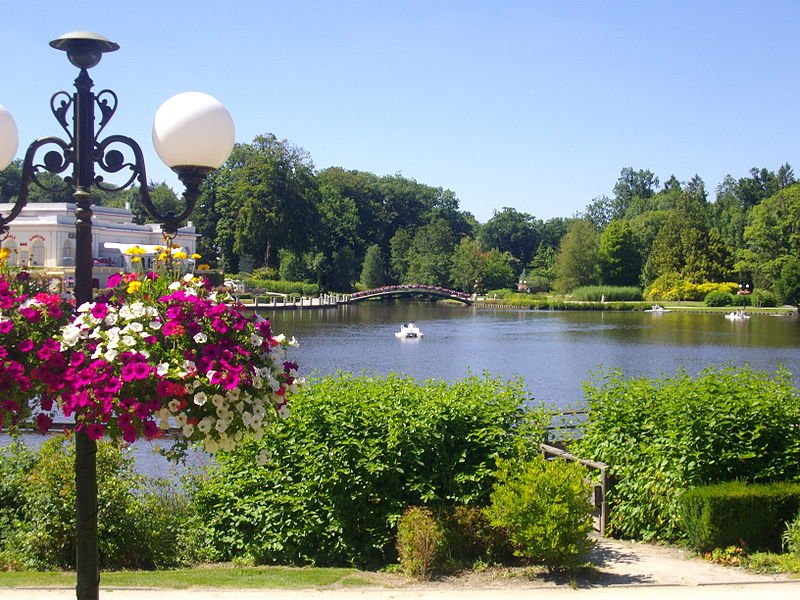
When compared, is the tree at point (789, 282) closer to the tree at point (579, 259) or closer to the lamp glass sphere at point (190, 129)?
the tree at point (579, 259)

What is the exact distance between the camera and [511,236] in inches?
4213

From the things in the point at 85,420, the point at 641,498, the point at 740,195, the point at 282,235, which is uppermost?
the point at 740,195

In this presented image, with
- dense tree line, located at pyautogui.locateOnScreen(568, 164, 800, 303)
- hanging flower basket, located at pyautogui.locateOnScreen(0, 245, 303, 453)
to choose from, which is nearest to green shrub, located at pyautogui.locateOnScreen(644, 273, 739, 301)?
dense tree line, located at pyautogui.locateOnScreen(568, 164, 800, 303)

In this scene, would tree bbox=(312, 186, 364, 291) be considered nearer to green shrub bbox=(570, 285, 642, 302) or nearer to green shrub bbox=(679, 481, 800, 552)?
green shrub bbox=(570, 285, 642, 302)

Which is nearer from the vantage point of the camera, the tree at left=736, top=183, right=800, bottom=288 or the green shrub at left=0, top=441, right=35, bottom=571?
the green shrub at left=0, top=441, right=35, bottom=571

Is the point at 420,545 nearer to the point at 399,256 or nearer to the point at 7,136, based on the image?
the point at 7,136

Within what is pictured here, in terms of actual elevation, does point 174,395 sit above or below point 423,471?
above

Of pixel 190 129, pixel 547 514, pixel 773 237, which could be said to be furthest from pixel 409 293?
pixel 190 129

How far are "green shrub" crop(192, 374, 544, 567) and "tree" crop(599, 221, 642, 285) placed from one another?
79.1 m

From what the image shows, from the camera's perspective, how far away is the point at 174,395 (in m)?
4.14

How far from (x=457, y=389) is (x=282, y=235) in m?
71.6

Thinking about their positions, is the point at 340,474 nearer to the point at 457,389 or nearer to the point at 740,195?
the point at 457,389

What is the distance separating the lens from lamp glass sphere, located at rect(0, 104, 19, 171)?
15.7 ft

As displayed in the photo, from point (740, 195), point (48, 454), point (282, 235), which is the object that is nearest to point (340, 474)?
point (48, 454)
